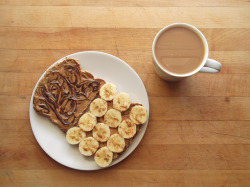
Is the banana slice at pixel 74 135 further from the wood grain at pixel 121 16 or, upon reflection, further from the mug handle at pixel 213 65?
the mug handle at pixel 213 65

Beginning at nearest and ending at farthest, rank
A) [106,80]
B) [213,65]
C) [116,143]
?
[213,65], [116,143], [106,80]

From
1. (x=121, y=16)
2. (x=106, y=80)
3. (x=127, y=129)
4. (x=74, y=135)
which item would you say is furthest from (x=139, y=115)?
(x=121, y=16)

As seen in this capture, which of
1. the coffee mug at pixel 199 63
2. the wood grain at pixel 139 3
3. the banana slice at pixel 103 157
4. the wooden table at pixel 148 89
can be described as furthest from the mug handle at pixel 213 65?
the banana slice at pixel 103 157

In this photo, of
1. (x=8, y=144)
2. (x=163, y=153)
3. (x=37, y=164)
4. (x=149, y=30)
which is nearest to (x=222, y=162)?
(x=163, y=153)

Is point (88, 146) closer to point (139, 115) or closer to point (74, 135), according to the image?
point (74, 135)

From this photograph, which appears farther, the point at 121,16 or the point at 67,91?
the point at 121,16
